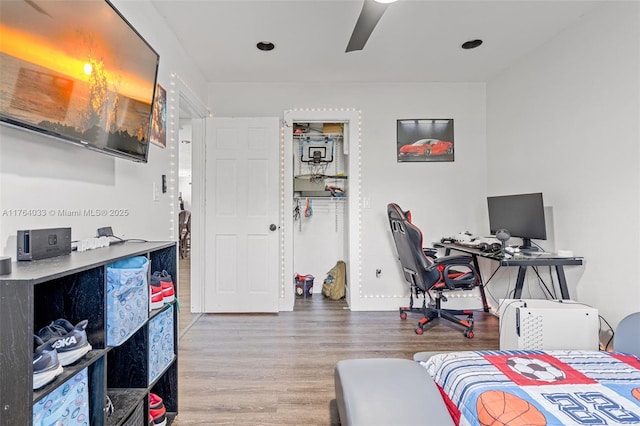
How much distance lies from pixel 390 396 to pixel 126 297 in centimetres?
99

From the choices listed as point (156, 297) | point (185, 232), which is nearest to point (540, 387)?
point (156, 297)

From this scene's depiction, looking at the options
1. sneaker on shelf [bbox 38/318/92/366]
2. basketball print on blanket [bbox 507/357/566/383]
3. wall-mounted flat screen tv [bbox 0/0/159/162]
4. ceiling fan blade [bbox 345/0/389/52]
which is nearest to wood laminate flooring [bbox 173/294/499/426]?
→ basketball print on blanket [bbox 507/357/566/383]

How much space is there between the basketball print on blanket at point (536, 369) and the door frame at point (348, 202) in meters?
2.46

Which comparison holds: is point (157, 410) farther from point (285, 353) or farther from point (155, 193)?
point (155, 193)

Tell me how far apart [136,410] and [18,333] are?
30.5 inches

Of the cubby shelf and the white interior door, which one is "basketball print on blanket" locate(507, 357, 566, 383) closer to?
the cubby shelf

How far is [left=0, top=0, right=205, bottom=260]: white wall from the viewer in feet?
3.94

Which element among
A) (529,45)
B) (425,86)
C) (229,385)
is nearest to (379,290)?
(229,385)

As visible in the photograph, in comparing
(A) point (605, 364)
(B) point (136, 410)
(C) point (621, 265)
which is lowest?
(B) point (136, 410)

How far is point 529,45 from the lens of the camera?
115 inches

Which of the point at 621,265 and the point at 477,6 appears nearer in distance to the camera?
the point at 621,265

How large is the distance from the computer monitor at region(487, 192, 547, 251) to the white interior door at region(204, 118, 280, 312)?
7.25 feet

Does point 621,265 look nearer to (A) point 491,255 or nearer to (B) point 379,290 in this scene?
(A) point 491,255

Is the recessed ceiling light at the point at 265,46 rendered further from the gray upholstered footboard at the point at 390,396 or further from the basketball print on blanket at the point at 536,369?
the basketball print on blanket at the point at 536,369
